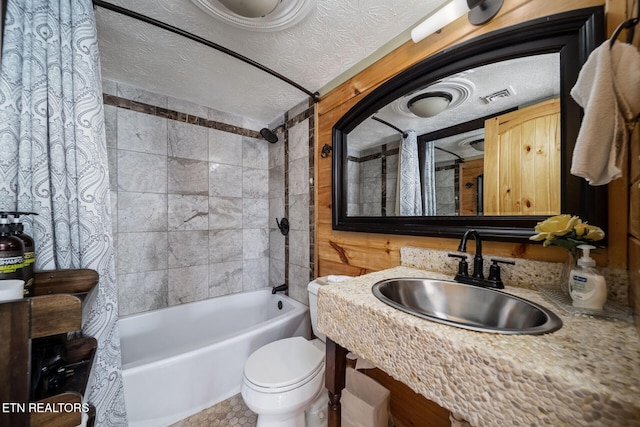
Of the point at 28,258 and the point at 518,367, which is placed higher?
the point at 28,258

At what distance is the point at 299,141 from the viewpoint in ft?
6.34

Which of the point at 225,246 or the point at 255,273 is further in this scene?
the point at 255,273

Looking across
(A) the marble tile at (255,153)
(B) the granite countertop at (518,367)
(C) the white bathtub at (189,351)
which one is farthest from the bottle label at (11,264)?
(A) the marble tile at (255,153)

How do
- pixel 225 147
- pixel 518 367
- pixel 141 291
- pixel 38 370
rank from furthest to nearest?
pixel 225 147, pixel 141 291, pixel 38 370, pixel 518 367

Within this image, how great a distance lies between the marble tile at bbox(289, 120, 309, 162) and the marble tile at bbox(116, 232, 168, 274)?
51.3 inches

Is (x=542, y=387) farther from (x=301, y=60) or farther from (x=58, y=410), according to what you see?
(x=301, y=60)

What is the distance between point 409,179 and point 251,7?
1.12 meters

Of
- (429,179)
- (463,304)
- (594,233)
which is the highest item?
(429,179)

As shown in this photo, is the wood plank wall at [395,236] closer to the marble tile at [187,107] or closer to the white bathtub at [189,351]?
the white bathtub at [189,351]

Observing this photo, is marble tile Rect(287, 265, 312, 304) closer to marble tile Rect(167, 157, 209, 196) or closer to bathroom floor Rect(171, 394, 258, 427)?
bathroom floor Rect(171, 394, 258, 427)

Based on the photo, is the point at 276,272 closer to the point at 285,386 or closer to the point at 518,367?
the point at 285,386

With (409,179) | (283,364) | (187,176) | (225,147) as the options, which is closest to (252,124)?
(225,147)
